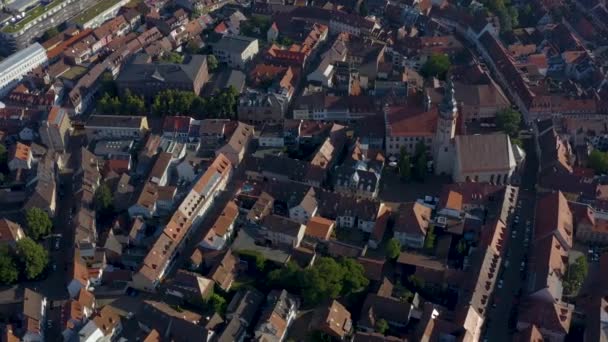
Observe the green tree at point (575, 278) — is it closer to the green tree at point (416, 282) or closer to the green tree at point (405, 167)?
the green tree at point (416, 282)

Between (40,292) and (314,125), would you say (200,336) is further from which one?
(314,125)

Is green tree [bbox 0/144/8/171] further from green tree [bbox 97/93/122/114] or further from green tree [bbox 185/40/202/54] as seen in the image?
green tree [bbox 185/40/202/54]

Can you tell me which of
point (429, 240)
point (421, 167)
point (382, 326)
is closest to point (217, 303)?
point (382, 326)

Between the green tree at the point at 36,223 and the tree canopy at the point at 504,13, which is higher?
the tree canopy at the point at 504,13

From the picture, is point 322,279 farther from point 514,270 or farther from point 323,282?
point 514,270

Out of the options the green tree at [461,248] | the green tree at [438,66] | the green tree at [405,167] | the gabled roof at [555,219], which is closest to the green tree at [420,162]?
the green tree at [405,167]

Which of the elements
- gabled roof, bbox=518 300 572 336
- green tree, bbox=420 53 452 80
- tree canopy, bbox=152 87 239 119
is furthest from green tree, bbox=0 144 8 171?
gabled roof, bbox=518 300 572 336

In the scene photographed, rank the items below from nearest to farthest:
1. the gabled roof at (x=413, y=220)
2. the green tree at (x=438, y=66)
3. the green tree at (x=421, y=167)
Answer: the gabled roof at (x=413, y=220)
the green tree at (x=421, y=167)
the green tree at (x=438, y=66)
